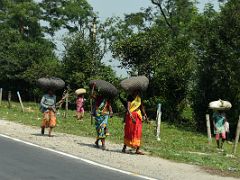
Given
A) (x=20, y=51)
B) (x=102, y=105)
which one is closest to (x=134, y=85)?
(x=102, y=105)

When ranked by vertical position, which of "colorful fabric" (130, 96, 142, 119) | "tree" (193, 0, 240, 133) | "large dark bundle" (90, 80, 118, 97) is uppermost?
"tree" (193, 0, 240, 133)

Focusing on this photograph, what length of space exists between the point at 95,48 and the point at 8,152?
27.8 m

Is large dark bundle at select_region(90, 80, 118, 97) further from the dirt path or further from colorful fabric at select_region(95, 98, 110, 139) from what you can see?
the dirt path


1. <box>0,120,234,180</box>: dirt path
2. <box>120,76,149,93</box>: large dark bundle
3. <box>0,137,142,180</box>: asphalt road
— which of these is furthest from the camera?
<box>120,76,149,93</box>: large dark bundle

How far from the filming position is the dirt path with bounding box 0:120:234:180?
11.3m

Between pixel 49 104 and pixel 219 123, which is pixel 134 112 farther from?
pixel 219 123

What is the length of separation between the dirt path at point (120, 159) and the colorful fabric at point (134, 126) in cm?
37

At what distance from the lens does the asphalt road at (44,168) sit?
32.4 feet

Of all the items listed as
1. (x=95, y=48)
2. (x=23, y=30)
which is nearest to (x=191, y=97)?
(x=95, y=48)

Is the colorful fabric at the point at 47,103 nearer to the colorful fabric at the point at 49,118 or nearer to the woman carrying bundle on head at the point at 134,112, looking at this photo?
the colorful fabric at the point at 49,118

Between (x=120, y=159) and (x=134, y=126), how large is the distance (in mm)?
1255

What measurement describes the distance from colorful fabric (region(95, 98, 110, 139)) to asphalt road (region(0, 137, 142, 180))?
6.42ft

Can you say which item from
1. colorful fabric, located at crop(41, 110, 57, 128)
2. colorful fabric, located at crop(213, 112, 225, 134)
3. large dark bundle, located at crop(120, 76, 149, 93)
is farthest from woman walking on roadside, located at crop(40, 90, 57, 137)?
colorful fabric, located at crop(213, 112, 225, 134)

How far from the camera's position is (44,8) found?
6028 centimetres
